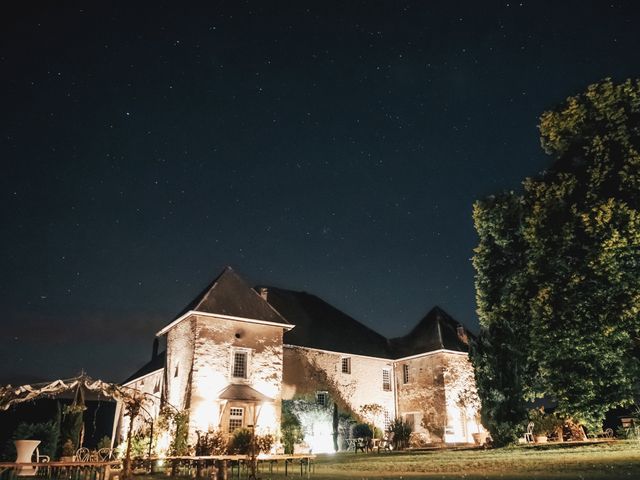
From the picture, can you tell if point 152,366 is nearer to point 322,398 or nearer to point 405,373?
point 322,398

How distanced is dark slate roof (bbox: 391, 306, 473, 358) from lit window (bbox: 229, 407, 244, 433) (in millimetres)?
13368

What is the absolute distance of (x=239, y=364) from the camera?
25.9 meters

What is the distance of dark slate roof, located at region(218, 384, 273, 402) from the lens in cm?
2408

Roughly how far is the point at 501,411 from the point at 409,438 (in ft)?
31.8

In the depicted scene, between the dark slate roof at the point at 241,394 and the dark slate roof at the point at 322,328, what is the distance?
15.9 feet

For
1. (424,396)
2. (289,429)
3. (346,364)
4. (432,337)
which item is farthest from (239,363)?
(432,337)

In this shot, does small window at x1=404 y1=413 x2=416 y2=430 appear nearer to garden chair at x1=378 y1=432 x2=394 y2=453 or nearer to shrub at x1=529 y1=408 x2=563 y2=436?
garden chair at x1=378 y1=432 x2=394 y2=453

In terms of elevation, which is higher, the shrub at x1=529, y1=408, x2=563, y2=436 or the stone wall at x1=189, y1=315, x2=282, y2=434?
the stone wall at x1=189, y1=315, x2=282, y2=434

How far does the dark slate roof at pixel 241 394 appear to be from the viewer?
24.1 m

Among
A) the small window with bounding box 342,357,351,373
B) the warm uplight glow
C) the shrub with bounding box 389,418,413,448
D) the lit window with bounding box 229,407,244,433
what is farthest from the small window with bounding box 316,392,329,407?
the lit window with bounding box 229,407,244,433

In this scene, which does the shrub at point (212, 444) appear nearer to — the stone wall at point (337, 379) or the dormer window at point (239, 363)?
the dormer window at point (239, 363)

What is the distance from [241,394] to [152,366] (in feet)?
41.1

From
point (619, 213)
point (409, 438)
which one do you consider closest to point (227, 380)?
point (409, 438)

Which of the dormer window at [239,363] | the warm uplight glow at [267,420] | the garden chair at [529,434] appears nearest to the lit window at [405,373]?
the warm uplight glow at [267,420]
